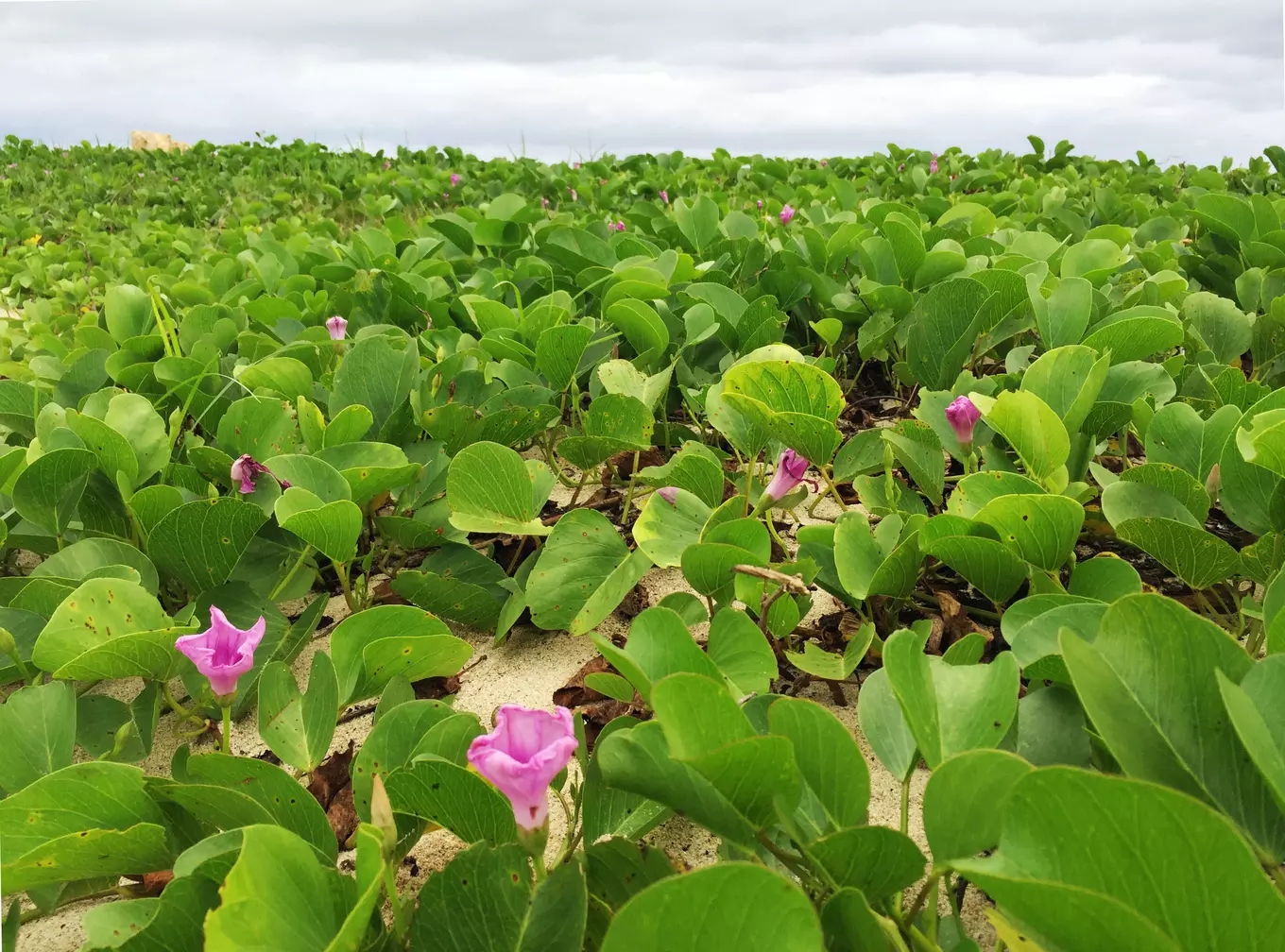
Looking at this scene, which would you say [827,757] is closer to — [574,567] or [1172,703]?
[1172,703]

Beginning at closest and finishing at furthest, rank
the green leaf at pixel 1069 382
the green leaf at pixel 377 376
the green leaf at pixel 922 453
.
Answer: the green leaf at pixel 1069 382
the green leaf at pixel 922 453
the green leaf at pixel 377 376

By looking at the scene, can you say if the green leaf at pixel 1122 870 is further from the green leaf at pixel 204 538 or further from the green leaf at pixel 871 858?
the green leaf at pixel 204 538

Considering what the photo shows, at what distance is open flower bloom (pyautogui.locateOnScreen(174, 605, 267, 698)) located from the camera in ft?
3.08

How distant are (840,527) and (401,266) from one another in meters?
1.75

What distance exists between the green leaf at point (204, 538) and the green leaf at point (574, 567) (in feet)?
1.18

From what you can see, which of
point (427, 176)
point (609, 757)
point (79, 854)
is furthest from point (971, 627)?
point (427, 176)

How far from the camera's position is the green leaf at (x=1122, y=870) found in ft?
1.57

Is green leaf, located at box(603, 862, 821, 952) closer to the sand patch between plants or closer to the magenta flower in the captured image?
the sand patch between plants

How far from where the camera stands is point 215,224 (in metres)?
5.62

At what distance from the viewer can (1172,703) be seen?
0.66 meters

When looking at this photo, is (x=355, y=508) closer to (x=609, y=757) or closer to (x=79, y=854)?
(x=79, y=854)

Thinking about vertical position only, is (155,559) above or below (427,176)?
below

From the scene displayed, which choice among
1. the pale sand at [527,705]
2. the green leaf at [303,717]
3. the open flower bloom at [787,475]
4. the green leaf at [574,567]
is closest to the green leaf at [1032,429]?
the open flower bloom at [787,475]

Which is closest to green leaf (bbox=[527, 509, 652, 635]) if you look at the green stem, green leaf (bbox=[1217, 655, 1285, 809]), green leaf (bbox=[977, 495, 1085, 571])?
the green stem
